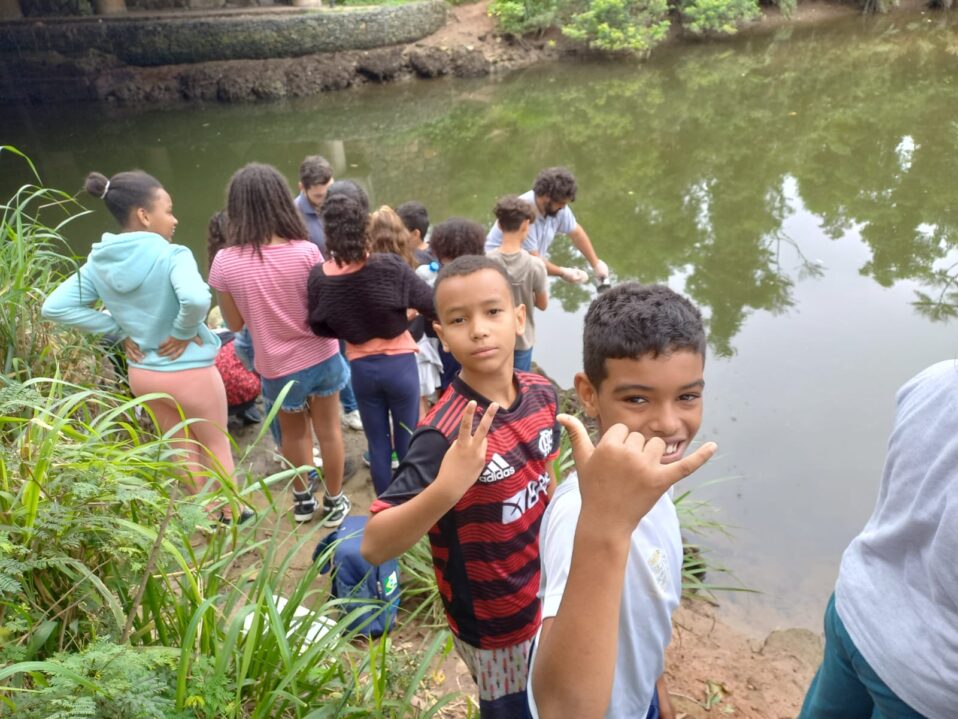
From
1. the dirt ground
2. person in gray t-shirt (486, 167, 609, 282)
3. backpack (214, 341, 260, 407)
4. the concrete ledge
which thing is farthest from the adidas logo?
the concrete ledge

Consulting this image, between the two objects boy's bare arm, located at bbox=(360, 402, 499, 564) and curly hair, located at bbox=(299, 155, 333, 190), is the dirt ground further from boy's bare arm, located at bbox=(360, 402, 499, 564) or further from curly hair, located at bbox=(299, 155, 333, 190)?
curly hair, located at bbox=(299, 155, 333, 190)

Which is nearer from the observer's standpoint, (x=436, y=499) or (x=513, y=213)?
(x=436, y=499)

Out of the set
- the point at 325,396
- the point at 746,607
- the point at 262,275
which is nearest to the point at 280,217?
the point at 262,275

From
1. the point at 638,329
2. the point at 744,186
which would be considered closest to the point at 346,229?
the point at 638,329

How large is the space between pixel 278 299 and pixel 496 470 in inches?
49.7

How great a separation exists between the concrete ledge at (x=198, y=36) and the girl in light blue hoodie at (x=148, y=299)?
11.9m

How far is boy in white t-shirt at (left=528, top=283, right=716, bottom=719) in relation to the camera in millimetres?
725

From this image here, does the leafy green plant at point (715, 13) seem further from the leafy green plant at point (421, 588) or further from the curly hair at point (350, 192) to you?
the leafy green plant at point (421, 588)

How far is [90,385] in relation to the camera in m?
2.32

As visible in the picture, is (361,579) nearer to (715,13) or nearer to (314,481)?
(314,481)

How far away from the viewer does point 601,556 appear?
73 cm

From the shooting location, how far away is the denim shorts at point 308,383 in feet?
7.79

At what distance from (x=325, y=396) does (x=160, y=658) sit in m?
1.42

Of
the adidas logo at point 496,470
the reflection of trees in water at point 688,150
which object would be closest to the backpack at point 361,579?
the adidas logo at point 496,470
